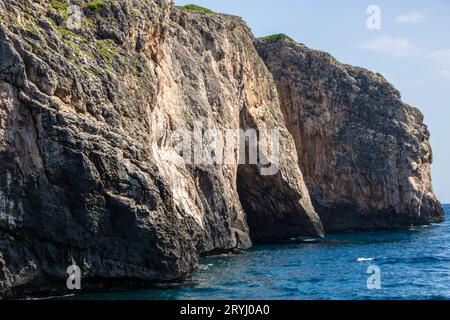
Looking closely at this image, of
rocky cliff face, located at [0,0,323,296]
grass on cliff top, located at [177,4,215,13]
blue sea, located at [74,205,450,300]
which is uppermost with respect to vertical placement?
grass on cliff top, located at [177,4,215,13]

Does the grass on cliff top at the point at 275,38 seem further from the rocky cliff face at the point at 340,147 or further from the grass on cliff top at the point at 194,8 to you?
the grass on cliff top at the point at 194,8

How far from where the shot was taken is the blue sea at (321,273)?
36.6m

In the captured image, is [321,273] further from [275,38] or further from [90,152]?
[275,38]

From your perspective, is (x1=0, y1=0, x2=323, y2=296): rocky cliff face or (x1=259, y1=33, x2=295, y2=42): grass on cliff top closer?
(x1=0, y1=0, x2=323, y2=296): rocky cliff face

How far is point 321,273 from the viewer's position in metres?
46.2

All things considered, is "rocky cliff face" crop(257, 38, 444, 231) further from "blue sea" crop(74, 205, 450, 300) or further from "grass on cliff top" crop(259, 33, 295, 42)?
"blue sea" crop(74, 205, 450, 300)

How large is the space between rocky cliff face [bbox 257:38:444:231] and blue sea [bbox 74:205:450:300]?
56.3 ft

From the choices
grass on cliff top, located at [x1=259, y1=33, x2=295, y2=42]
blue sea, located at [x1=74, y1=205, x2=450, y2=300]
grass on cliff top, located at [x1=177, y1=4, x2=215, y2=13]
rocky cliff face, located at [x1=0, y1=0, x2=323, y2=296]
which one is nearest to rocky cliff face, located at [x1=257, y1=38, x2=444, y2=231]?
grass on cliff top, located at [x1=259, y1=33, x2=295, y2=42]

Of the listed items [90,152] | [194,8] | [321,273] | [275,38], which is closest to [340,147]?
[275,38]

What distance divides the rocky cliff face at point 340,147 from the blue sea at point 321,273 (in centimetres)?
1716

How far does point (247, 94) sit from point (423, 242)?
24953 millimetres

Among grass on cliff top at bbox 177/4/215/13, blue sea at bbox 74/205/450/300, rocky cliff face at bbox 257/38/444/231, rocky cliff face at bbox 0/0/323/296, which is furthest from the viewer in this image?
rocky cliff face at bbox 257/38/444/231

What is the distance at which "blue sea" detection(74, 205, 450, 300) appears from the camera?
36562mm
